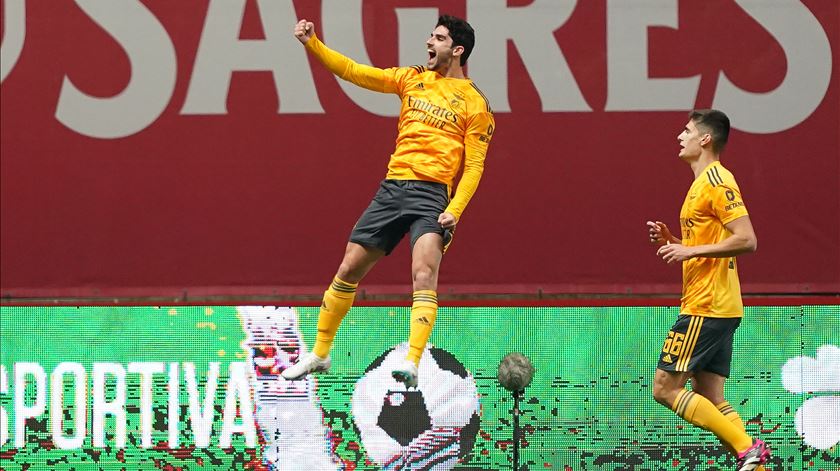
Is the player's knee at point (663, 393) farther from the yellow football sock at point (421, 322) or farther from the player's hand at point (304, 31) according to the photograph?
the player's hand at point (304, 31)

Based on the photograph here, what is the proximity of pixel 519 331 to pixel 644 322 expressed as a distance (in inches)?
28.8

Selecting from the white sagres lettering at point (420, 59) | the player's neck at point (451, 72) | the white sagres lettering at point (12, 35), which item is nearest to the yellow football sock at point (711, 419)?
the player's neck at point (451, 72)

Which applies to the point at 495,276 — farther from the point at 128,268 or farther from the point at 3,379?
the point at 3,379

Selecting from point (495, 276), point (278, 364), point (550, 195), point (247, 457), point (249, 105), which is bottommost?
point (247, 457)

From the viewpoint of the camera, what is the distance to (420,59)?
24.5 ft

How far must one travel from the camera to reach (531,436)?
7137 mm

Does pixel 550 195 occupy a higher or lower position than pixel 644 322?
higher

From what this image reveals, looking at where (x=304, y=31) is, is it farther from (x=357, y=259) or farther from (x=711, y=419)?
(x=711, y=419)

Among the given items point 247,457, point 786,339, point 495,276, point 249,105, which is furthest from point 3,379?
point 786,339

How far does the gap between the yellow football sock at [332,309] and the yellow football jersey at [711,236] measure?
1.67 m

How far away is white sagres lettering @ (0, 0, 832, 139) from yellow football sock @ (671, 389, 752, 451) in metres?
2.19

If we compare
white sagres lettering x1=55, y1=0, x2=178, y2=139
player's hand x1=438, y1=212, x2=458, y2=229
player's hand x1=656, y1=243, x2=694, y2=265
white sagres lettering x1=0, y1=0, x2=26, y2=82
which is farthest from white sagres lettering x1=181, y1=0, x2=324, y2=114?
player's hand x1=656, y1=243, x2=694, y2=265

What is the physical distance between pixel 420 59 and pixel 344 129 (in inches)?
24.8

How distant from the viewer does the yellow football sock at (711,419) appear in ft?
19.3
